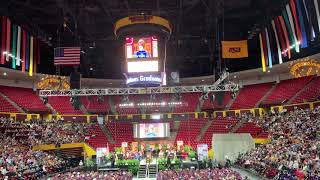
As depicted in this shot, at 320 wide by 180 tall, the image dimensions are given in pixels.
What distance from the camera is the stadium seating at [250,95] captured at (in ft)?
119

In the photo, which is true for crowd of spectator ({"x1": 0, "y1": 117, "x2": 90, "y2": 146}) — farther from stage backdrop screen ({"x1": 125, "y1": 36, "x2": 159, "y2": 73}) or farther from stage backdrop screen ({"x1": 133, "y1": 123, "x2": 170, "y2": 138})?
stage backdrop screen ({"x1": 125, "y1": 36, "x2": 159, "y2": 73})

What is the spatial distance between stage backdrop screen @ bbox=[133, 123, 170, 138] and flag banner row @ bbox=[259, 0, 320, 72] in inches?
638

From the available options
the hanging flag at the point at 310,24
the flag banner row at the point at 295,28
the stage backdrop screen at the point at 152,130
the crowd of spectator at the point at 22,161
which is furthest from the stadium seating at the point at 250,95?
the hanging flag at the point at 310,24

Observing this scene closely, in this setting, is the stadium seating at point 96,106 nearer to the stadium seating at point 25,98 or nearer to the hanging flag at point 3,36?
the stadium seating at point 25,98

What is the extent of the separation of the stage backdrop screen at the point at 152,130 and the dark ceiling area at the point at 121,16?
6556 millimetres

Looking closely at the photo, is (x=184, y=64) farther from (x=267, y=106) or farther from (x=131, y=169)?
(x=131, y=169)

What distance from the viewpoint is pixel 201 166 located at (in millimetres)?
25422

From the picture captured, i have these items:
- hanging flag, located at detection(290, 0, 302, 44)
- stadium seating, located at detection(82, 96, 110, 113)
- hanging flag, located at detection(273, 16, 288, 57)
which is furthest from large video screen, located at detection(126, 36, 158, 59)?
stadium seating, located at detection(82, 96, 110, 113)

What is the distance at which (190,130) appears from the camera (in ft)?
118

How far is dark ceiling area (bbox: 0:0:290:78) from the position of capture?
65.9 ft

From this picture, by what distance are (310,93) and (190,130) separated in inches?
488

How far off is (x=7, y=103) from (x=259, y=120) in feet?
78.1

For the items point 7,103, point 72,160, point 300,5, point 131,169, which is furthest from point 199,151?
point 7,103

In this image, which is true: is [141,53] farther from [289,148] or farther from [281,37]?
[289,148]
